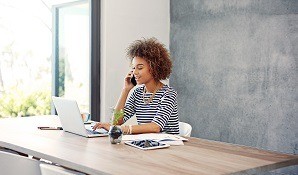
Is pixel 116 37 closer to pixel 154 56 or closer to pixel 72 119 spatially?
pixel 154 56

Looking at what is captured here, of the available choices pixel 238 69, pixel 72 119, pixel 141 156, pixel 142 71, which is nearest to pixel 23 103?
pixel 142 71

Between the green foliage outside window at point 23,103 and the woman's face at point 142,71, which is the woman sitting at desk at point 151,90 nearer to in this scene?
the woman's face at point 142,71

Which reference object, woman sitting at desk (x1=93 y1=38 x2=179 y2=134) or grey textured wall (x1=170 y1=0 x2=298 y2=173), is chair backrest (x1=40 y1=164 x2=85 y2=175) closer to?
woman sitting at desk (x1=93 y1=38 x2=179 y2=134)

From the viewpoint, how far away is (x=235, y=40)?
4633 mm

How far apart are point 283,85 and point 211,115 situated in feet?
2.96

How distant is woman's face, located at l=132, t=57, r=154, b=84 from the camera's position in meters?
3.22

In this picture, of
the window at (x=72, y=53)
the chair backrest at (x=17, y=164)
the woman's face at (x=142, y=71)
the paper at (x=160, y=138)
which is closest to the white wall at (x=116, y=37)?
the window at (x=72, y=53)

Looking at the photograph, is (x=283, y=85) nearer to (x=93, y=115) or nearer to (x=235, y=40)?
(x=235, y=40)

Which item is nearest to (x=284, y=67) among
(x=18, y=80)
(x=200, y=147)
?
(x=200, y=147)

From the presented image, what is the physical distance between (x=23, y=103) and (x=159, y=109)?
196 cm

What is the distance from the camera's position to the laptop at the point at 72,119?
271 cm

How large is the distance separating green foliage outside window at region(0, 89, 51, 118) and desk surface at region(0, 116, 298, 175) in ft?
5.54

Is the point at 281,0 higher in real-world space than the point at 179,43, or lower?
higher

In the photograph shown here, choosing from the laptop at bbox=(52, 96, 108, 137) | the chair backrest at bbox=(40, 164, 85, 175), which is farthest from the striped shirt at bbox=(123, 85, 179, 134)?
the chair backrest at bbox=(40, 164, 85, 175)
